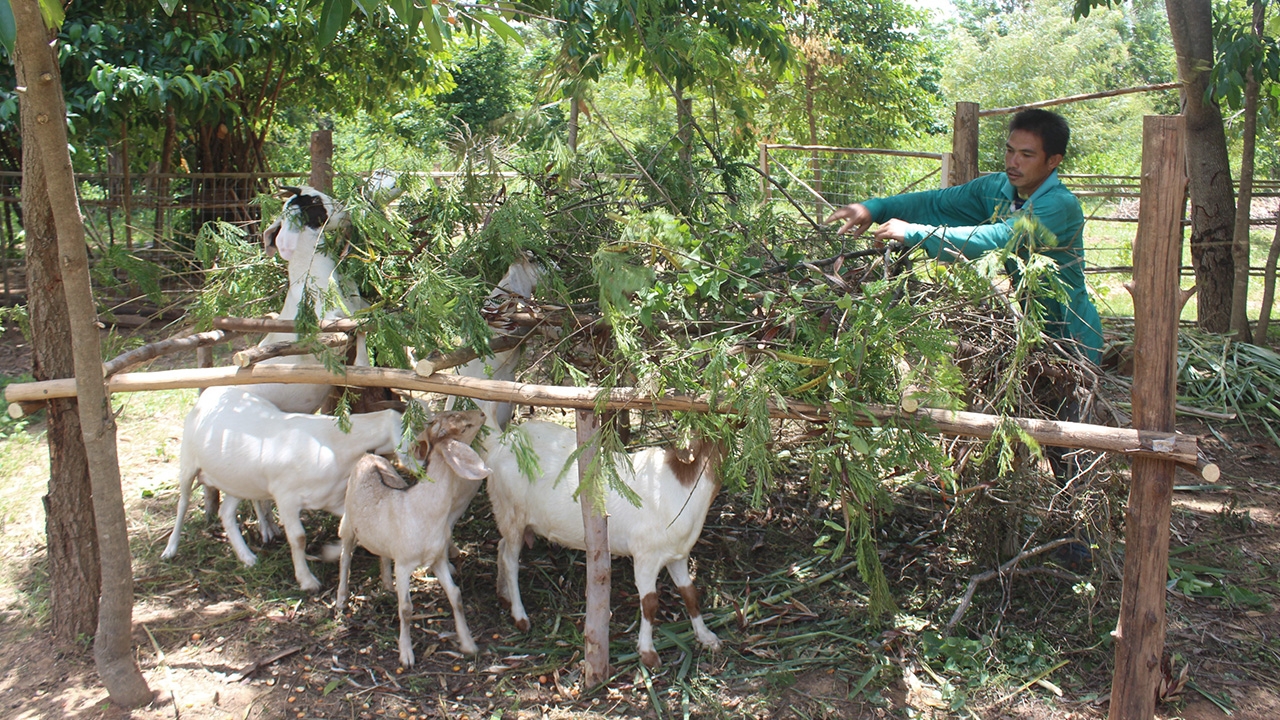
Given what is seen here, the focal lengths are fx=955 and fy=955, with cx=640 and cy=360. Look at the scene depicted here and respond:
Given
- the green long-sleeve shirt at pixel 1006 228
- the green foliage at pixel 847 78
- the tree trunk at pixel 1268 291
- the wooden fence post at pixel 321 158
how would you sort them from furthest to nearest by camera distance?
the green foliage at pixel 847 78, the tree trunk at pixel 1268 291, the wooden fence post at pixel 321 158, the green long-sleeve shirt at pixel 1006 228

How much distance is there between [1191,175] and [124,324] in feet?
32.7

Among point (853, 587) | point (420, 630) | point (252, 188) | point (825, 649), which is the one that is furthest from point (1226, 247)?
point (252, 188)

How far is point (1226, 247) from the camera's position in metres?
7.32

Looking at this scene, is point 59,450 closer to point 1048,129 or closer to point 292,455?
point 292,455

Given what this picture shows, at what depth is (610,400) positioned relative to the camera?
11.9 ft

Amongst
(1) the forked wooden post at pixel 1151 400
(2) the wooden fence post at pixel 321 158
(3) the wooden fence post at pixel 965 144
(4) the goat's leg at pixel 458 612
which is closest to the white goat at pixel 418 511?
(4) the goat's leg at pixel 458 612

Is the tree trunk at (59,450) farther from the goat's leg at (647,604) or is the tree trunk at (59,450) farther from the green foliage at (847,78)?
the green foliage at (847,78)

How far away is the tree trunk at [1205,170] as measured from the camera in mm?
6996

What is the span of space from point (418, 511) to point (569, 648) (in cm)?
91

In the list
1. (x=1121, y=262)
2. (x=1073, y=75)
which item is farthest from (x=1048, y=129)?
(x=1073, y=75)

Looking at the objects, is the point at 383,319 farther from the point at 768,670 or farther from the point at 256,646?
the point at 768,670

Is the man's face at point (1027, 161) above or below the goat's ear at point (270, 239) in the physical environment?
above

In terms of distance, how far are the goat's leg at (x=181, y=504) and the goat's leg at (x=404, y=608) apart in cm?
157

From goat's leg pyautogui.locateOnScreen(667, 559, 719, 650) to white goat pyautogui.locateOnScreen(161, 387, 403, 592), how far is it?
4.80 feet
